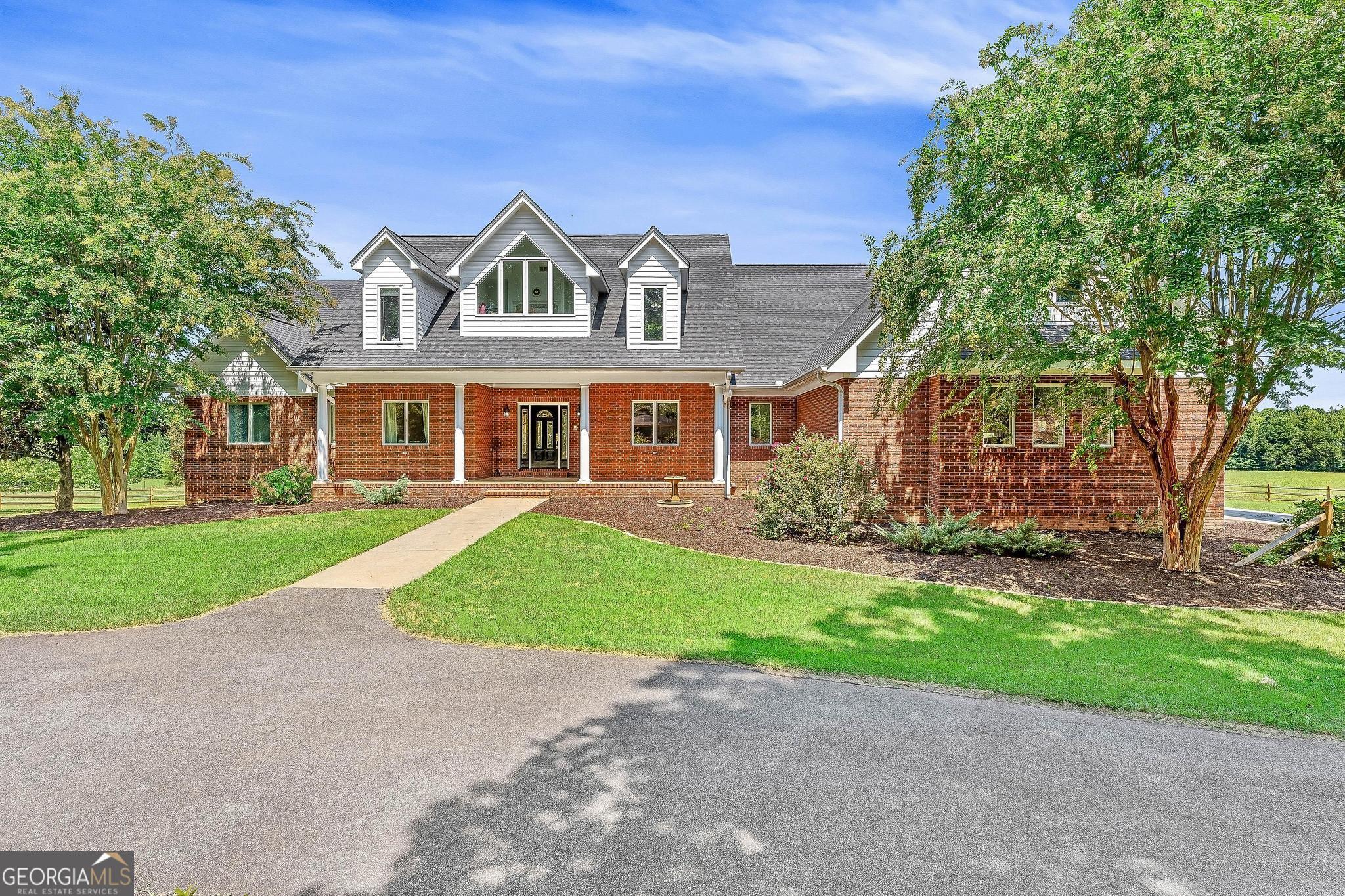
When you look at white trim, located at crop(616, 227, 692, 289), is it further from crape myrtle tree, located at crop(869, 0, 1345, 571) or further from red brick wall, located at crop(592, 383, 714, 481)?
crape myrtle tree, located at crop(869, 0, 1345, 571)

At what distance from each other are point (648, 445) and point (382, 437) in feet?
25.3

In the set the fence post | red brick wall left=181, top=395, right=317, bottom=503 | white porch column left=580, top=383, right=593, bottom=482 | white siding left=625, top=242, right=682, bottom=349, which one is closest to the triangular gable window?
white siding left=625, top=242, right=682, bottom=349

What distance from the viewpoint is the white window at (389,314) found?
17812 mm

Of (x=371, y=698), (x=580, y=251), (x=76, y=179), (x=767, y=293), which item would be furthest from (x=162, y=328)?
(x=767, y=293)

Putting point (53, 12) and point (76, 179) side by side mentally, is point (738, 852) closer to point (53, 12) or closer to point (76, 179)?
point (53, 12)

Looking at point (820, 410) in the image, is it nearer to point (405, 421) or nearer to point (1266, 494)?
point (405, 421)

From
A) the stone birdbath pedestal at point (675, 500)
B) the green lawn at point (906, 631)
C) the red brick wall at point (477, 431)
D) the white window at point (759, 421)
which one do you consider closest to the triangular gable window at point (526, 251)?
the red brick wall at point (477, 431)

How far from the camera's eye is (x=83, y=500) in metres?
24.1

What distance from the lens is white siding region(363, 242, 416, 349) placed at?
17.7 metres

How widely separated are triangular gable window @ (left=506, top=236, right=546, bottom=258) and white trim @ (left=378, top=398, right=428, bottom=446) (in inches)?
194

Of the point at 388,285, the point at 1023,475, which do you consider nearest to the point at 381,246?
the point at 388,285

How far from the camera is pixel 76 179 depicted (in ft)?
42.0

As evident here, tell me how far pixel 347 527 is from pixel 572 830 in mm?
10891

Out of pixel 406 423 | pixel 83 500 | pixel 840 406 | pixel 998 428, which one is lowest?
pixel 83 500
